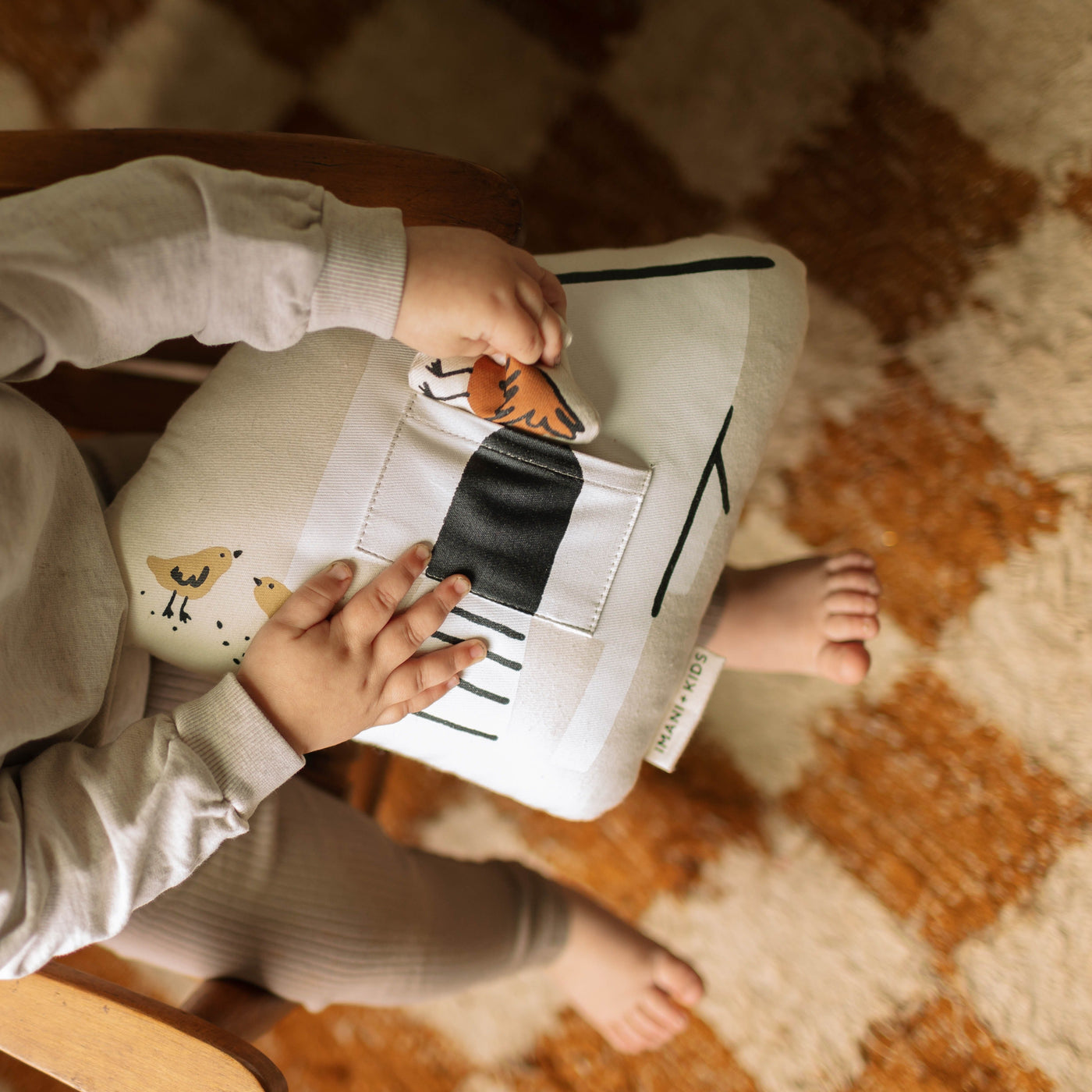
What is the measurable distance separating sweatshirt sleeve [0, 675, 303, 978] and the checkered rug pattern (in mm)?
450

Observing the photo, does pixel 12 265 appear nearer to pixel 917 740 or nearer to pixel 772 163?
pixel 772 163

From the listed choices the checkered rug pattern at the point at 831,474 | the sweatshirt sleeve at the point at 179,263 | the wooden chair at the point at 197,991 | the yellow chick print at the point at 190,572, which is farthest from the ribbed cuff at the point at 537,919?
the sweatshirt sleeve at the point at 179,263

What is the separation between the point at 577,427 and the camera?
49 centimetres

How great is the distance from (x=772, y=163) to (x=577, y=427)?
1.89 ft

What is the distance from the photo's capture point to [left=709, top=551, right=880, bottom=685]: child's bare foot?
74 centimetres

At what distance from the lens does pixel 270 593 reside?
505 millimetres

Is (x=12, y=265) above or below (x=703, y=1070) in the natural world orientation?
above

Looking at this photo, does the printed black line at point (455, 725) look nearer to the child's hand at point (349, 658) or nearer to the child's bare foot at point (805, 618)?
the child's hand at point (349, 658)

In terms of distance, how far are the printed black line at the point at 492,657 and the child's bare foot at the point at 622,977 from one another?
42cm

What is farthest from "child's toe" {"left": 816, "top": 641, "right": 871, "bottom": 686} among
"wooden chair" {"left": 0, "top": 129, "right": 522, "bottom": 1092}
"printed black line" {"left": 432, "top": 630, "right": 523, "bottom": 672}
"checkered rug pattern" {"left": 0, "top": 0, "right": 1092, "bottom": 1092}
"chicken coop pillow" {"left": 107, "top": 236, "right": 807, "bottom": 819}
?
"wooden chair" {"left": 0, "top": 129, "right": 522, "bottom": 1092}

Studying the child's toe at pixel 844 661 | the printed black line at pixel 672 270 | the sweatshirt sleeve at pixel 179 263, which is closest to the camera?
the sweatshirt sleeve at pixel 179 263

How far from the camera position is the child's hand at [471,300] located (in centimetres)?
47

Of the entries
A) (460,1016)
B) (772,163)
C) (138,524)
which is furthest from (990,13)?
(460,1016)

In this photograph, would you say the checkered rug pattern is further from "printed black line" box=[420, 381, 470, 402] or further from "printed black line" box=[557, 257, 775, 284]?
"printed black line" box=[420, 381, 470, 402]
